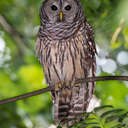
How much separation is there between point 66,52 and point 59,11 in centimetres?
54

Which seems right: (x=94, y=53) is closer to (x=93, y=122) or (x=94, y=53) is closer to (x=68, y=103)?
(x=68, y=103)

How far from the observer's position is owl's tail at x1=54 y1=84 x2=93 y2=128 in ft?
10.4

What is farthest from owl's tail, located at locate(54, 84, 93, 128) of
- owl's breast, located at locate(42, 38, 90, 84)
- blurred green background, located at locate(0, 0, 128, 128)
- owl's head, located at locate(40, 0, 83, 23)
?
owl's head, located at locate(40, 0, 83, 23)

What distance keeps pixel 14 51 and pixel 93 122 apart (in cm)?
416

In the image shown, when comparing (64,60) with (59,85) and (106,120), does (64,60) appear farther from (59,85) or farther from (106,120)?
(106,120)

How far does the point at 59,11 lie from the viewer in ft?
11.2

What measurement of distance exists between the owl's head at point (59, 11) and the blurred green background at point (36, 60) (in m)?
Answer: 0.20

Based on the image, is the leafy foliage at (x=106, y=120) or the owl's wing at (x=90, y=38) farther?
the owl's wing at (x=90, y=38)

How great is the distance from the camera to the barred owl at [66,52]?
10.3 feet

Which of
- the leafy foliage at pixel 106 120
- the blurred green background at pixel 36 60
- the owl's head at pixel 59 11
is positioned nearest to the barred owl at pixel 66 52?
the owl's head at pixel 59 11

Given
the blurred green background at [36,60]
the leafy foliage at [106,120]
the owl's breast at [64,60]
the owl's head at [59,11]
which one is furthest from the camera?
the owl's head at [59,11]

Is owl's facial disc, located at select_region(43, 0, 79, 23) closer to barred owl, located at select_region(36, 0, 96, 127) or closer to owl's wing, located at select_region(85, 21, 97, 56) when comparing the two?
barred owl, located at select_region(36, 0, 96, 127)

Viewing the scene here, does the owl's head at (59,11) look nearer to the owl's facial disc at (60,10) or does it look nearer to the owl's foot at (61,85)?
the owl's facial disc at (60,10)

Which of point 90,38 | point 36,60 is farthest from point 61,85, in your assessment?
point 36,60
